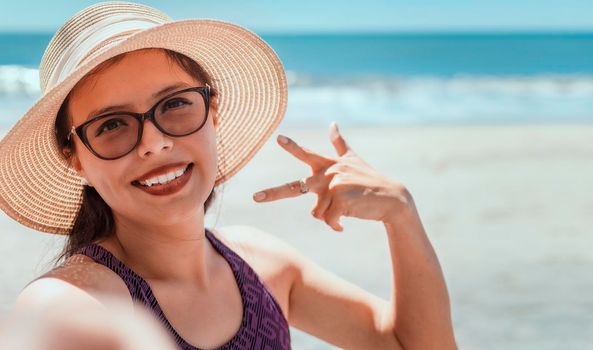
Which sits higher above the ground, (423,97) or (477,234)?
(423,97)

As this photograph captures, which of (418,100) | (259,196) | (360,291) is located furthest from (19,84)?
(259,196)

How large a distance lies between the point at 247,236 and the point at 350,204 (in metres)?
0.43

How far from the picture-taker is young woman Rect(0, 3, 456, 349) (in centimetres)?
210

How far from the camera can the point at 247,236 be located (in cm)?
267

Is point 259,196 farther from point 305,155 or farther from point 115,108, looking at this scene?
point 115,108

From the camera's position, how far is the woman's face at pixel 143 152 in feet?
6.88

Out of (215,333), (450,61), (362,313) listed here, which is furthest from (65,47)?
(450,61)

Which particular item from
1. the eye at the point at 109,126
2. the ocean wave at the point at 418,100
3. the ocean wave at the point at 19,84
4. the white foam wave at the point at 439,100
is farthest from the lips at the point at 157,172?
the ocean wave at the point at 19,84

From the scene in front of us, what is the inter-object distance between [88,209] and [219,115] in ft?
2.11

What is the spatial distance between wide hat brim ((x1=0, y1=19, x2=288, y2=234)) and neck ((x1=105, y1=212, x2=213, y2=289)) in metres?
0.31

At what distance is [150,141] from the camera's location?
2088 millimetres

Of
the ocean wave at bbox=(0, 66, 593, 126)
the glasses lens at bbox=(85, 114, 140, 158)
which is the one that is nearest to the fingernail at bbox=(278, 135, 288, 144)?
the glasses lens at bbox=(85, 114, 140, 158)

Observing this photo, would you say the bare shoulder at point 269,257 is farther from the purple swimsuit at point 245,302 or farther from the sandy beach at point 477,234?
the sandy beach at point 477,234

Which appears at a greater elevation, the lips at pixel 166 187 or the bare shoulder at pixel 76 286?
the lips at pixel 166 187
